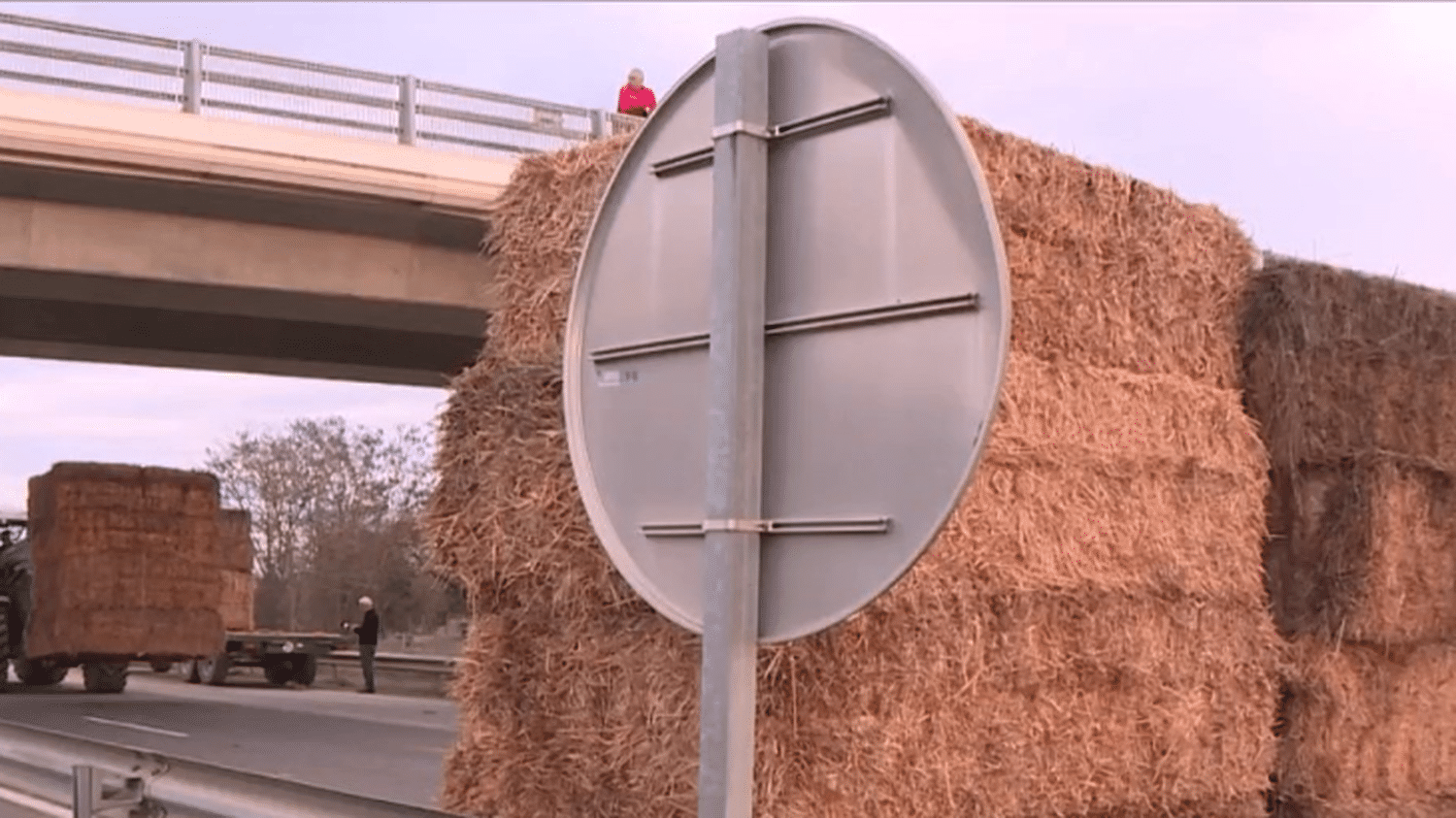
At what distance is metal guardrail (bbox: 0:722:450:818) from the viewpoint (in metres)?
4.46

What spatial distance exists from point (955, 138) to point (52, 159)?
52.2ft

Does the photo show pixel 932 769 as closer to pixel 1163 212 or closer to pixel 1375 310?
pixel 1163 212

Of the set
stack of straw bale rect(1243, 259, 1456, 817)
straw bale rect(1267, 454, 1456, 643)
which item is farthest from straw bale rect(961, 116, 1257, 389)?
straw bale rect(1267, 454, 1456, 643)

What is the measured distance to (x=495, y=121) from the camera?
1980cm

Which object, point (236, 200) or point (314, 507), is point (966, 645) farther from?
point (314, 507)

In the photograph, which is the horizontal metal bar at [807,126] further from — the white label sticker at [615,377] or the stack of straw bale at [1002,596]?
the stack of straw bale at [1002,596]

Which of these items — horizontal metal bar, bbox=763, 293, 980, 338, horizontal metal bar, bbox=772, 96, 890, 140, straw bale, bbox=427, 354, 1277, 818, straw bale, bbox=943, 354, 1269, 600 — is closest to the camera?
horizontal metal bar, bbox=763, 293, 980, 338

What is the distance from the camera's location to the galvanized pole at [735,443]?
3002 mm

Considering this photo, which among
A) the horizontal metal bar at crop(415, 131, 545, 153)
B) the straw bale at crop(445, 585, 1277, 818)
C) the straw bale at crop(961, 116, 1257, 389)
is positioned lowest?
the straw bale at crop(445, 585, 1277, 818)

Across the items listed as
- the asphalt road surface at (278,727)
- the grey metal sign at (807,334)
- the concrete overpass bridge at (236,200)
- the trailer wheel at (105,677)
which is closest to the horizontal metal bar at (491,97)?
the concrete overpass bridge at (236,200)

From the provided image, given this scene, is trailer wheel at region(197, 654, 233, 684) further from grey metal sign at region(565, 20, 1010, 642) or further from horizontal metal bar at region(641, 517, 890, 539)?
horizontal metal bar at region(641, 517, 890, 539)

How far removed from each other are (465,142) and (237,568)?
1449cm

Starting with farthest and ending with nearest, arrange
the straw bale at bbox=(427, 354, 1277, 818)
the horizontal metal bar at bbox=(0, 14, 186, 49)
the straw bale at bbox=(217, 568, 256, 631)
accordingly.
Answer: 1. the straw bale at bbox=(217, 568, 256, 631)
2. the horizontal metal bar at bbox=(0, 14, 186, 49)
3. the straw bale at bbox=(427, 354, 1277, 818)

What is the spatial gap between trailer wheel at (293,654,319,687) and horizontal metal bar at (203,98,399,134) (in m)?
13.7
